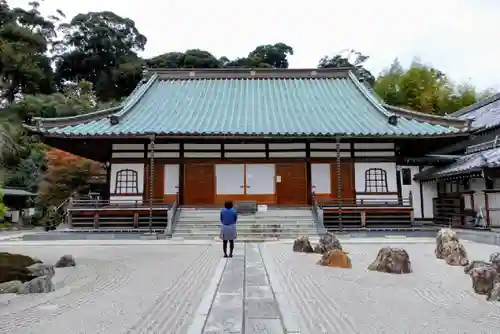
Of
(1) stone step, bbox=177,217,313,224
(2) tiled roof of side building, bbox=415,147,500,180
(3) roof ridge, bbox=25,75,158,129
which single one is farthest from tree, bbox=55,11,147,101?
(2) tiled roof of side building, bbox=415,147,500,180

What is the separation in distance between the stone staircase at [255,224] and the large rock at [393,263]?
600 centimetres

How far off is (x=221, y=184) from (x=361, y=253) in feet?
29.2

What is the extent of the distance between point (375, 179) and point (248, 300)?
13.7 meters

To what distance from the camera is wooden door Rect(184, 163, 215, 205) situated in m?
17.4

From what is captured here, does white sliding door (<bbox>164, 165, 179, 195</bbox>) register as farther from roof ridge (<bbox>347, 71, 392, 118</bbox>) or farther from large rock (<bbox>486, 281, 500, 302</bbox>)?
large rock (<bbox>486, 281, 500, 302</bbox>)

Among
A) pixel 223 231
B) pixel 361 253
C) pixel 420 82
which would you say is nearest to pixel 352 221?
pixel 361 253

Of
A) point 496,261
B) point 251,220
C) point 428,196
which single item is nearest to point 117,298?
point 496,261

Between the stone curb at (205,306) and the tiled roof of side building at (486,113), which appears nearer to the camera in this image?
the stone curb at (205,306)

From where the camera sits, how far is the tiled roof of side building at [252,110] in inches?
631

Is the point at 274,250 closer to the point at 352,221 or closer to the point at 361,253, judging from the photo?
the point at 361,253

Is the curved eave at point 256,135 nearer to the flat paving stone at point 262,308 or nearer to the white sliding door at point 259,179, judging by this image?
the white sliding door at point 259,179

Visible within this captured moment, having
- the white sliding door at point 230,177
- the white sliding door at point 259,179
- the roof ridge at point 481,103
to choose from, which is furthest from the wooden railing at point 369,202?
the roof ridge at point 481,103

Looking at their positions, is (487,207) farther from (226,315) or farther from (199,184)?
(226,315)

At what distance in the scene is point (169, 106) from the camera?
1972 centimetres
